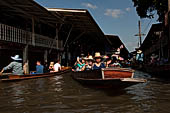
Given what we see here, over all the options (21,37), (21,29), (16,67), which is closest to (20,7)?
(21,29)

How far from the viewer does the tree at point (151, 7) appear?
16.2m

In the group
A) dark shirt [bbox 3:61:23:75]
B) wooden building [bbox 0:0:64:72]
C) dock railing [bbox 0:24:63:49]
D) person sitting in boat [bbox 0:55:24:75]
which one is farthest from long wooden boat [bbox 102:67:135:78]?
dock railing [bbox 0:24:63:49]

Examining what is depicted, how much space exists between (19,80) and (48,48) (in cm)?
757

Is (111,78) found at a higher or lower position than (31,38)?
lower

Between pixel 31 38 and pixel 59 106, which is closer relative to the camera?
pixel 59 106

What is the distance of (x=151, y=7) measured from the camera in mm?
18719

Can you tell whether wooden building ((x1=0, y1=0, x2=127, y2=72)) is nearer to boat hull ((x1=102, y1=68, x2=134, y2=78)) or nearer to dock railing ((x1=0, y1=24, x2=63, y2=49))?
dock railing ((x1=0, y1=24, x2=63, y2=49))

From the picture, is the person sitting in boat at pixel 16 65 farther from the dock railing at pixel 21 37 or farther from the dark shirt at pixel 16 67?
the dock railing at pixel 21 37

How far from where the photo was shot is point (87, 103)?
511 cm

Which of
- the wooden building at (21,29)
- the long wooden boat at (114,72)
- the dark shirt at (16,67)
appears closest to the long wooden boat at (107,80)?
the long wooden boat at (114,72)

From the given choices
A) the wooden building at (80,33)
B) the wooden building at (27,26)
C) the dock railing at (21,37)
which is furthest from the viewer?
the wooden building at (80,33)

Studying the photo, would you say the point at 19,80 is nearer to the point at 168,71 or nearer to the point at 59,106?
the point at 59,106

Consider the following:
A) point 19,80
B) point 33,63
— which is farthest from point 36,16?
point 19,80

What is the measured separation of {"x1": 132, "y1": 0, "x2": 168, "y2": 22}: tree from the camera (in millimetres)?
16203
